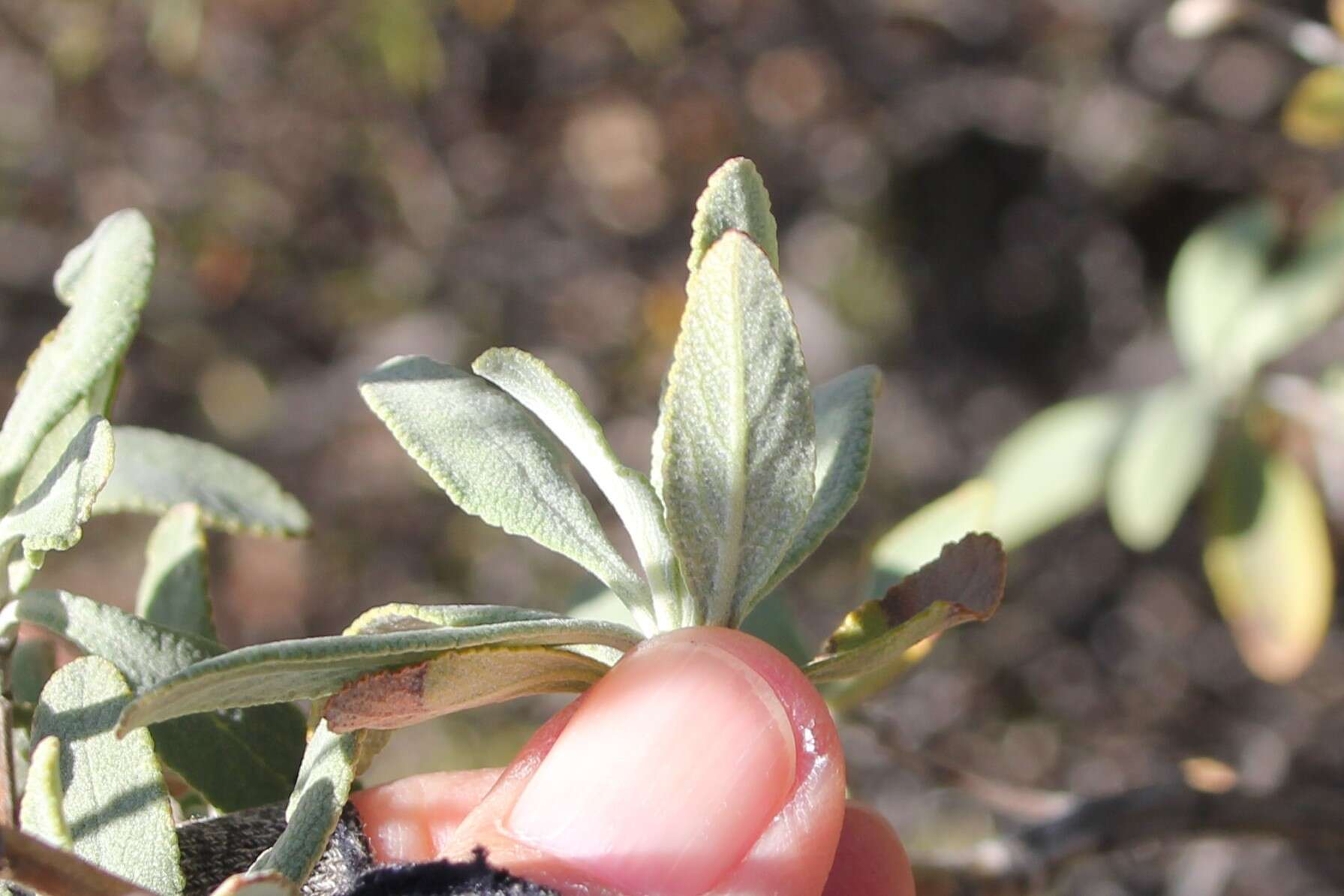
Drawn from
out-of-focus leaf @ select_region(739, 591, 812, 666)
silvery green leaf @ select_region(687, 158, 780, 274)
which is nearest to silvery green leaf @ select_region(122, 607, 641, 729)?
silvery green leaf @ select_region(687, 158, 780, 274)

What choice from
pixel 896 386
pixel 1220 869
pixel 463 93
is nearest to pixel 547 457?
pixel 1220 869

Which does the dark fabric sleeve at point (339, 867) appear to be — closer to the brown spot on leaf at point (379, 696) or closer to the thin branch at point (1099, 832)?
the brown spot on leaf at point (379, 696)

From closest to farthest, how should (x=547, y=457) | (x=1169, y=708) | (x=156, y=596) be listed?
(x=547, y=457) < (x=156, y=596) < (x=1169, y=708)

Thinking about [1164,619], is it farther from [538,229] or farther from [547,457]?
[547,457]

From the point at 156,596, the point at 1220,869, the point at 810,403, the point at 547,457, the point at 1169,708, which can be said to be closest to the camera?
the point at 810,403

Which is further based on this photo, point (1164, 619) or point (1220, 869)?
point (1164, 619)

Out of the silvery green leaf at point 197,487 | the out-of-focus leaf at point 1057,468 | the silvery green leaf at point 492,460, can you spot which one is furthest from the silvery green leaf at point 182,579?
the out-of-focus leaf at point 1057,468

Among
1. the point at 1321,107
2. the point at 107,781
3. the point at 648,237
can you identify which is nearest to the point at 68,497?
the point at 107,781
